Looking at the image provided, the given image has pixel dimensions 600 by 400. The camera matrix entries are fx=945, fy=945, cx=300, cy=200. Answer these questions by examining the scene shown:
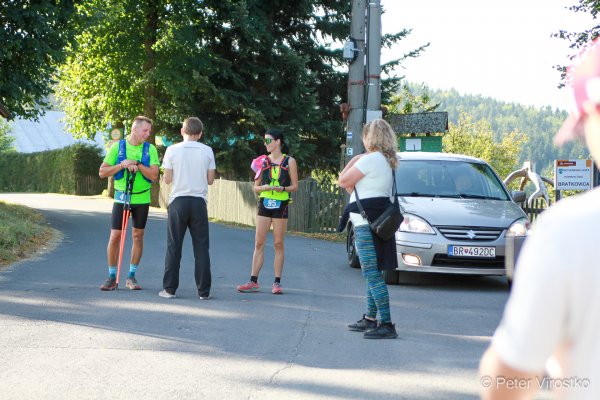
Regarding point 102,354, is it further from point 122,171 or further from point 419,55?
point 419,55

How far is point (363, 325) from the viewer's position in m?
8.46

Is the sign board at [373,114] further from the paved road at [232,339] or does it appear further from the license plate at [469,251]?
the license plate at [469,251]

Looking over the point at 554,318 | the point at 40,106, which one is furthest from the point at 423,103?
the point at 554,318

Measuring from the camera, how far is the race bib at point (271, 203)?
429 inches

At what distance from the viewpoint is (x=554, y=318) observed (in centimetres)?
162

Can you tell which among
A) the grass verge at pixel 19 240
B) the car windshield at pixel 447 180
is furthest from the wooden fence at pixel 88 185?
the car windshield at pixel 447 180

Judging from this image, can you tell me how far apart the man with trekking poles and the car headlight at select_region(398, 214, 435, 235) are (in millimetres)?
3282

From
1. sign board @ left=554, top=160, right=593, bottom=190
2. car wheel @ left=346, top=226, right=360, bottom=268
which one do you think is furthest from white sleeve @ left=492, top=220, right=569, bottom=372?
sign board @ left=554, top=160, right=593, bottom=190

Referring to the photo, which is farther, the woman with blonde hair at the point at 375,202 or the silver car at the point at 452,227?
the silver car at the point at 452,227

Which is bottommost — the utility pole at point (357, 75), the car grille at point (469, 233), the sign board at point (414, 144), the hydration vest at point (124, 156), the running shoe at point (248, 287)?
the running shoe at point (248, 287)

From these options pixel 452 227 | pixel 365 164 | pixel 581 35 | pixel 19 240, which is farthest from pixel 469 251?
pixel 581 35

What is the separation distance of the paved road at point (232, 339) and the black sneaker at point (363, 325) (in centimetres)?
15

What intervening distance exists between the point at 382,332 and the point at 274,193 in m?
3.18

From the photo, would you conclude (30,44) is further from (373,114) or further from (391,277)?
(391,277)
